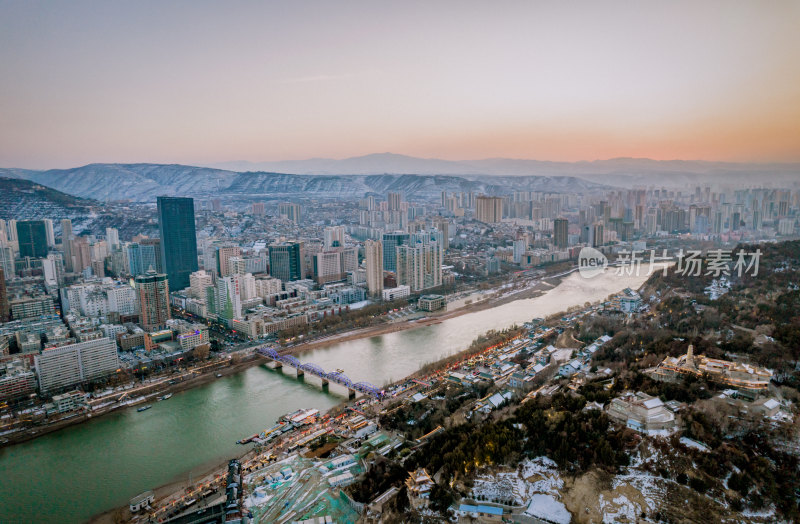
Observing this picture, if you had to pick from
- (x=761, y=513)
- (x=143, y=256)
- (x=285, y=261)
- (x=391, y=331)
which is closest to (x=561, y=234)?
(x=285, y=261)

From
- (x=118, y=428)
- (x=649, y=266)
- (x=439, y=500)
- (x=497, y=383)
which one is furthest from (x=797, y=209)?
(x=118, y=428)

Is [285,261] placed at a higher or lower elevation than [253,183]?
lower

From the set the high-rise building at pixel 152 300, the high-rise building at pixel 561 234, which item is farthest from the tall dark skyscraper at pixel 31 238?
the high-rise building at pixel 561 234

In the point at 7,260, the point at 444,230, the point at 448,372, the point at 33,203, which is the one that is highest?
the point at 33,203

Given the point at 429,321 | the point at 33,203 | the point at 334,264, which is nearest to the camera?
the point at 429,321

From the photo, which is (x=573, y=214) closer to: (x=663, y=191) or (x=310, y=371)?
(x=663, y=191)

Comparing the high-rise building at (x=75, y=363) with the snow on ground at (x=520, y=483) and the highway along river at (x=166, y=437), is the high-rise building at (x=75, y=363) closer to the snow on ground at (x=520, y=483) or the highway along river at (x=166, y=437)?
the highway along river at (x=166, y=437)

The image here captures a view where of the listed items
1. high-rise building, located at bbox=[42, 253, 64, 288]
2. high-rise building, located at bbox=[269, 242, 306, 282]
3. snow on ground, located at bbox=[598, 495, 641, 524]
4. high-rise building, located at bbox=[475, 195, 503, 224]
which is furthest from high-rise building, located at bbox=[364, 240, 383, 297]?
high-rise building, located at bbox=[475, 195, 503, 224]

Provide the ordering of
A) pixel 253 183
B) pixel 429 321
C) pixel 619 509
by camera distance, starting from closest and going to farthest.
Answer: pixel 619 509, pixel 429 321, pixel 253 183

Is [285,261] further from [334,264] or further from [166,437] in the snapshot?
[166,437]
